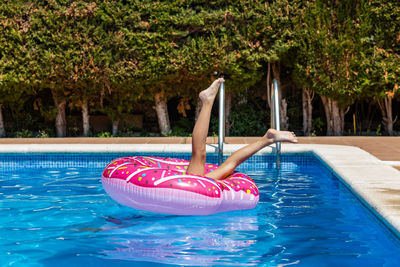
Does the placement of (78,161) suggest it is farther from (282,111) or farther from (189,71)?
(282,111)

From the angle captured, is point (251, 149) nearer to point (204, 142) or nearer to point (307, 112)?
point (204, 142)

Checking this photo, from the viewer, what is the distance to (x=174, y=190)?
153 inches

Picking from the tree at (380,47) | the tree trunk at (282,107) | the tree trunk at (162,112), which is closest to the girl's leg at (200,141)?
the tree at (380,47)

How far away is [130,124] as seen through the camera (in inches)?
500

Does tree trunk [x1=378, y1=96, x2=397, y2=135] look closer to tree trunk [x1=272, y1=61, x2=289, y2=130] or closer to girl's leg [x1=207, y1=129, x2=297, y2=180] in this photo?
tree trunk [x1=272, y1=61, x2=289, y2=130]

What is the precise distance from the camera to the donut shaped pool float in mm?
3908

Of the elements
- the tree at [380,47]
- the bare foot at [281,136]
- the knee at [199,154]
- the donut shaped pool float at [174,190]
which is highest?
the tree at [380,47]

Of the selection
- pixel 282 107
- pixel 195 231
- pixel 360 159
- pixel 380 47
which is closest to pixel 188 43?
pixel 282 107

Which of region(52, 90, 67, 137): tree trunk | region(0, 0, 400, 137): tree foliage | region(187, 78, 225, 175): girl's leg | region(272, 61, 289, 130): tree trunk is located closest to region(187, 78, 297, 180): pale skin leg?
region(187, 78, 225, 175): girl's leg

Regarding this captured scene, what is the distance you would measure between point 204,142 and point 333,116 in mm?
7707

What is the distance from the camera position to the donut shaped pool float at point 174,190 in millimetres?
3908

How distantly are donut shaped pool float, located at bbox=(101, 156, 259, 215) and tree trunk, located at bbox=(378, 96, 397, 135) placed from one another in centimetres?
795

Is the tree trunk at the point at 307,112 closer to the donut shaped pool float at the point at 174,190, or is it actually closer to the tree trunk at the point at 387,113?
the tree trunk at the point at 387,113

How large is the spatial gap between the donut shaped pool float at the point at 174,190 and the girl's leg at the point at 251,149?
13cm
